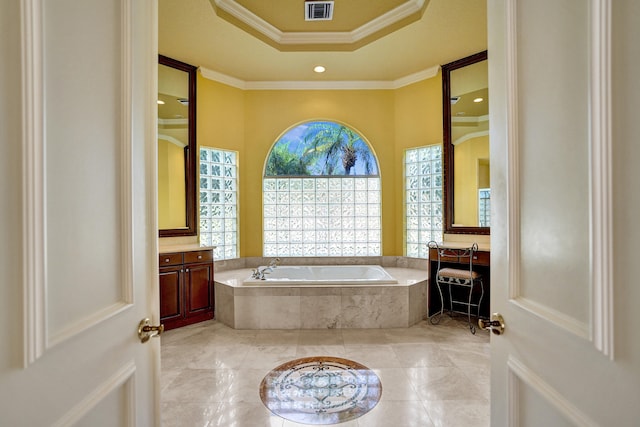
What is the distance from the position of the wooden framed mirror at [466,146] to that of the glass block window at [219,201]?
294 centimetres

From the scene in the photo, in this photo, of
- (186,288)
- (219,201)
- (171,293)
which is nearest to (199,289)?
(186,288)

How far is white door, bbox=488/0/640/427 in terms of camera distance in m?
0.57

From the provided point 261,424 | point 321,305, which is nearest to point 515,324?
point 261,424

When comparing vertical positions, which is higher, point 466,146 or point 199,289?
point 466,146

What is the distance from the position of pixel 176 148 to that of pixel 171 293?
5.80 ft

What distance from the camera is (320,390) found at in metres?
2.20

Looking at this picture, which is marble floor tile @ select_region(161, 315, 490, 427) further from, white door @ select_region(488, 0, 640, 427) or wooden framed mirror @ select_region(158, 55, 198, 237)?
wooden framed mirror @ select_region(158, 55, 198, 237)

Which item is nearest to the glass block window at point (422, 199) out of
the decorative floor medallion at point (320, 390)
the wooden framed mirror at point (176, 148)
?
the decorative floor medallion at point (320, 390)

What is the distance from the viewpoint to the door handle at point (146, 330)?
3.17 feet

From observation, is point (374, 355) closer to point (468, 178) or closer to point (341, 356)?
point (341, 356)

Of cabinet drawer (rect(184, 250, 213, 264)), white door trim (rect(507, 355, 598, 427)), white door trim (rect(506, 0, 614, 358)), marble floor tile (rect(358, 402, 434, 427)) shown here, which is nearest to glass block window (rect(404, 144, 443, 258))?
marble floor tile (rect(358, 402, 434, 427))

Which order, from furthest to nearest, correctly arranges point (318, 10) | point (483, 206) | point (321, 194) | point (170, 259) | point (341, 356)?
point (321, 194)
point (483, 206)
point (170, 259)
point (318, 10)
point (341, 356)

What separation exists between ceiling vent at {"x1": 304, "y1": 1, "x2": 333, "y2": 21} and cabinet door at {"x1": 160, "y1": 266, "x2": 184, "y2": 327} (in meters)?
3.07

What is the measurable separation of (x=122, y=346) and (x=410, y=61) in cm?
424
